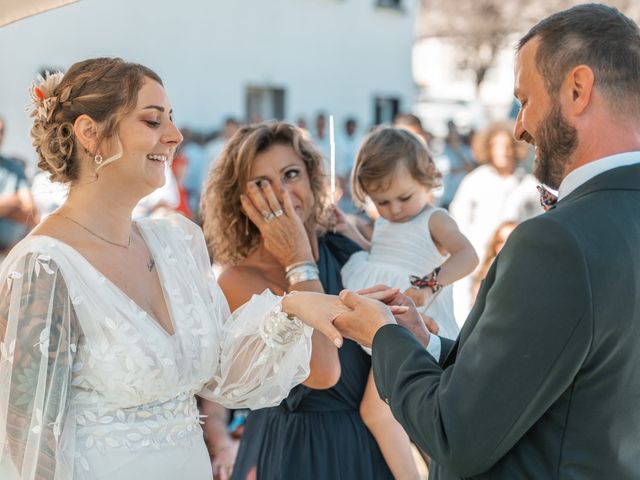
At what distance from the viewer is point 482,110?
25.9 metres

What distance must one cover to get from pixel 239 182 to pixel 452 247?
3.34 ft

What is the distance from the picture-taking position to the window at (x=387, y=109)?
18828mm

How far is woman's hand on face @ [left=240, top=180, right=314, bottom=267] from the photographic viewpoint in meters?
3.05

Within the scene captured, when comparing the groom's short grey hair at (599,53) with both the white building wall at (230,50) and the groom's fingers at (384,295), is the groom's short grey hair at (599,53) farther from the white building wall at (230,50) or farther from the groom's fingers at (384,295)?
the white building wall at (230,50)

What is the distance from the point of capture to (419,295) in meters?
3.30

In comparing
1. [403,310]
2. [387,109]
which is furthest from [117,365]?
[387,109]

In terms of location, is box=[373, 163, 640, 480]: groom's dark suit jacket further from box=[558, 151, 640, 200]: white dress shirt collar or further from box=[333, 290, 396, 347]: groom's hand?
box=[333, 290, 396, 347]: groom's hand

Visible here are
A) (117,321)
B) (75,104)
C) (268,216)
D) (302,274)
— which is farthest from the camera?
(268,216)

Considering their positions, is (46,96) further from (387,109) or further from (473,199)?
(387,109)

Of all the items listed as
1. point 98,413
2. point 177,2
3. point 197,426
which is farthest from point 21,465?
point 177,2

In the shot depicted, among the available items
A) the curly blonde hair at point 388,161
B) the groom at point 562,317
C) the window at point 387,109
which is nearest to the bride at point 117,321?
the groom at point 562,317

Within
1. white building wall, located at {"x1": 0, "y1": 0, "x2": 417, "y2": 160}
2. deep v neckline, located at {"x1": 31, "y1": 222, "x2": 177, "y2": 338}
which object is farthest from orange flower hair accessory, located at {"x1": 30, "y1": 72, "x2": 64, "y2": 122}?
white building wall, located at {"x1": 0, "y1": 0, "x2": 417, "y2": 160}

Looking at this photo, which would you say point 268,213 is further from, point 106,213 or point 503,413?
point 503,413

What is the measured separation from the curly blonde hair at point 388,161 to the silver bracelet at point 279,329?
1196 millimetres
